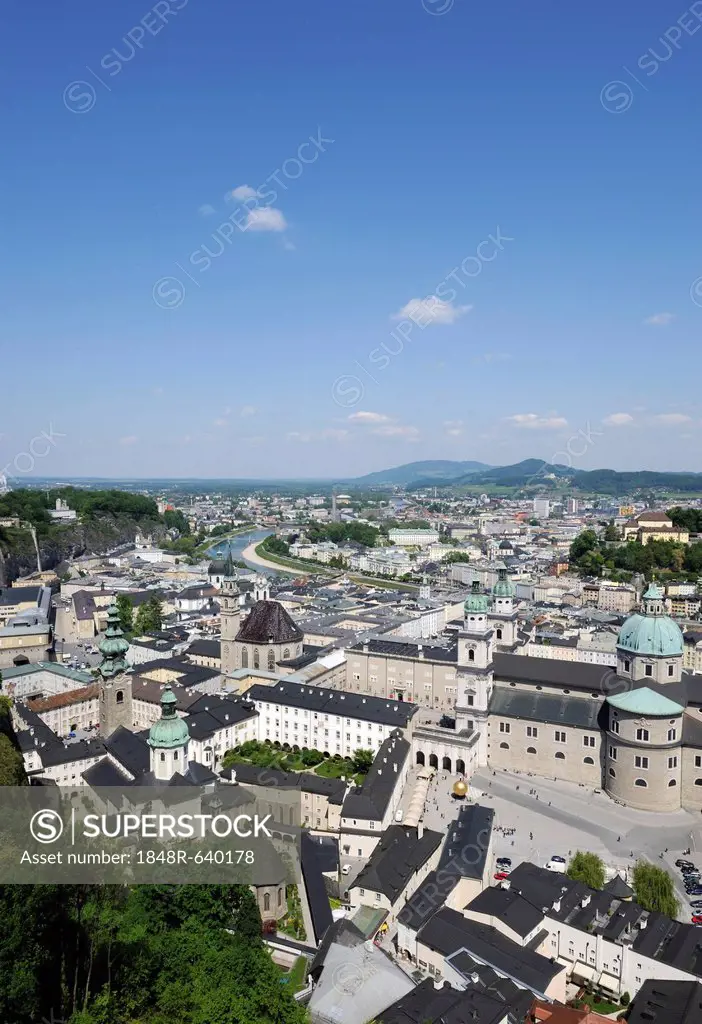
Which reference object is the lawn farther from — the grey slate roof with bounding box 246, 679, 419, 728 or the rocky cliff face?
the rocky cliff face

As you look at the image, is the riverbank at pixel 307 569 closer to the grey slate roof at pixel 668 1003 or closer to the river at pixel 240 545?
the river at pixel 240 545

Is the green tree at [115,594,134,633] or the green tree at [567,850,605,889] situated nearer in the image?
the green tree at [567,850,605,889]

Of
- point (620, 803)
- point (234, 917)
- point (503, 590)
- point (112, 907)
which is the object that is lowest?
point (620, 803)

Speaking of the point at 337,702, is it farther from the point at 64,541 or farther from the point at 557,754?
the point at 64,541

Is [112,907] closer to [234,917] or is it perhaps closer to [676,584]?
[234,917]

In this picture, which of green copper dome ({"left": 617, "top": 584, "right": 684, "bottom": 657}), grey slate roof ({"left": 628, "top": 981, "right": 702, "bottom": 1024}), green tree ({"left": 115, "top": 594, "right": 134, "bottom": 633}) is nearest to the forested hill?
green tree ({"left": 115, "top": 594, "right": 134, "bottom": 633})

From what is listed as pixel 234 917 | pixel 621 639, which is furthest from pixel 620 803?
pixel 234 917

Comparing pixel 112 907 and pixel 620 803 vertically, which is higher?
pixel 112 907
